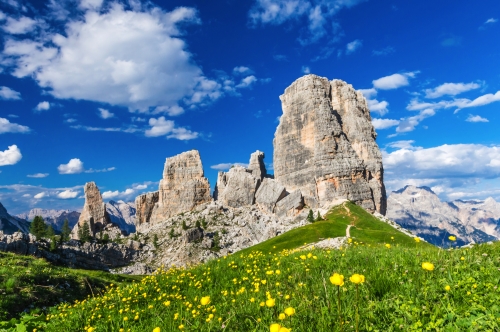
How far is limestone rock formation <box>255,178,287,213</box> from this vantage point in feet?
481

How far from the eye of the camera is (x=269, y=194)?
151 metres

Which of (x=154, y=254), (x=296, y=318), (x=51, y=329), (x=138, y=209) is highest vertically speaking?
(x=138, y=209)

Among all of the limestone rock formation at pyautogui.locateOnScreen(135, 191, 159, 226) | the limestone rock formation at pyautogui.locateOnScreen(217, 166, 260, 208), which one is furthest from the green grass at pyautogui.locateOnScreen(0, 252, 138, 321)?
the limestone rock formation at pyautogui.locateOnScreen(135, 191, 159, 226)

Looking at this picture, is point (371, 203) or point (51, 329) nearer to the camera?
point (51, 329)

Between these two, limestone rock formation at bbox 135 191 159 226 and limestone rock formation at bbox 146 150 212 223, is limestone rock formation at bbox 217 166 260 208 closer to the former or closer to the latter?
limestone rock formation at bbox 146 150 212 223

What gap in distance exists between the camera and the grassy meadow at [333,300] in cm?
539

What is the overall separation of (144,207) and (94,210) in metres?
28.1

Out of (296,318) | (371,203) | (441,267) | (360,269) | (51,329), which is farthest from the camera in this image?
(371,203)

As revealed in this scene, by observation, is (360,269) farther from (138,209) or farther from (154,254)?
(138,209)

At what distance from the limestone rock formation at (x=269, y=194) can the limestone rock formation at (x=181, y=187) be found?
1443 inches

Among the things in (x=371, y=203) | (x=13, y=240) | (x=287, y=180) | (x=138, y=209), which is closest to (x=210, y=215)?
(x=287, y=180)

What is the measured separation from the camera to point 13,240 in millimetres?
77375

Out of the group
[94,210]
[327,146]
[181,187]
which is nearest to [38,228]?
[94,210]

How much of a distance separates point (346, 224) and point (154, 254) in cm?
8446
